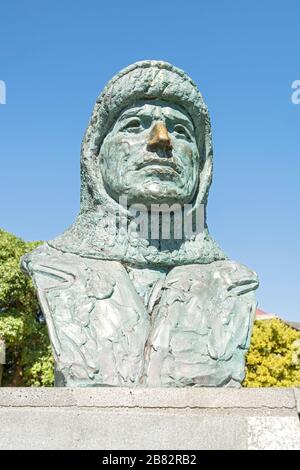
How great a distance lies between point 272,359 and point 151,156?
764 cm

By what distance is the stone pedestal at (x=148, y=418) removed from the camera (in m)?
2.91

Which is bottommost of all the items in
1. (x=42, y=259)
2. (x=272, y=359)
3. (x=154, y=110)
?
(x=272, y=359)

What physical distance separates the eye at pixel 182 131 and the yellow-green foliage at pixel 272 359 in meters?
7.00

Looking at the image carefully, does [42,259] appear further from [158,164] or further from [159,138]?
[159,138]

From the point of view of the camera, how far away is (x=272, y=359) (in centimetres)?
1098

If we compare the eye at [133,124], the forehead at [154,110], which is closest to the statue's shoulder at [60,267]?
the eye at [133,124]

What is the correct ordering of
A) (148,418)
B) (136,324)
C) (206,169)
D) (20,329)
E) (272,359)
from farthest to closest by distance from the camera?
(20,329) < (272,359) < (206,169) < (136,324) < (148,418)

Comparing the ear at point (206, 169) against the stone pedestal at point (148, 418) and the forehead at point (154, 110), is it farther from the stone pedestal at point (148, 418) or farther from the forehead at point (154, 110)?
the stone pedestal at point (148, 418)

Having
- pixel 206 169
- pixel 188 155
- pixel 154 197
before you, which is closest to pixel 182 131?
pixel 188 155

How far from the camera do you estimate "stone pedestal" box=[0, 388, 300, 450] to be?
2906 mm
